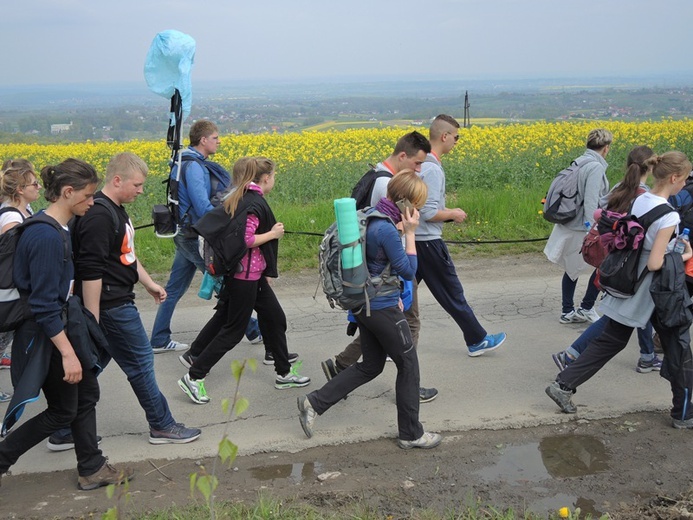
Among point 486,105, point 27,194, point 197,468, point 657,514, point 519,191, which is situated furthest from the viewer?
point 486,105

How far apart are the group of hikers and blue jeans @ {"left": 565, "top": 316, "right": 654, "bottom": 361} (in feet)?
0.05

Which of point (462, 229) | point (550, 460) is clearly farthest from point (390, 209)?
point (462, 229)

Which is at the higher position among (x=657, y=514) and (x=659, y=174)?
(x=659, y=174)

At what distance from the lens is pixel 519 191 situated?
487 inches

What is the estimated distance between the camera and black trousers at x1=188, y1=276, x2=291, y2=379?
555 cm

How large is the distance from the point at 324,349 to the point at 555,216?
7.80 ft

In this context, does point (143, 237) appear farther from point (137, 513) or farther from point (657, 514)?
point (657, 514)

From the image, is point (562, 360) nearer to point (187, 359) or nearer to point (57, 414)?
point (187, 359)

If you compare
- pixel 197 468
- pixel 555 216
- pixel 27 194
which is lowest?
pixel 197 468

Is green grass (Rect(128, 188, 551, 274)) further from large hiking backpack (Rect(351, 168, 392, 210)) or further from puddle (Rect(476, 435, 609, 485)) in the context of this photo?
puddle (Rect(476, 435, 609, 485))

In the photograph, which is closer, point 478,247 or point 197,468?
point 197,468

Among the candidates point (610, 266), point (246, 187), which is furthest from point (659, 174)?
point (246, 187)

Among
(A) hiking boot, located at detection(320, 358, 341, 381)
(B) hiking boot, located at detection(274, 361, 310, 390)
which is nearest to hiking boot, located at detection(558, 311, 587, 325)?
(A) hiking boot, located at detection(320, 358, 341, 381)

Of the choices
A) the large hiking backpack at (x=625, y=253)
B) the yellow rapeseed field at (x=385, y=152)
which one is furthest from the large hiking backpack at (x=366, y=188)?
the yellow rapeseed field at (x=385, y=152)
